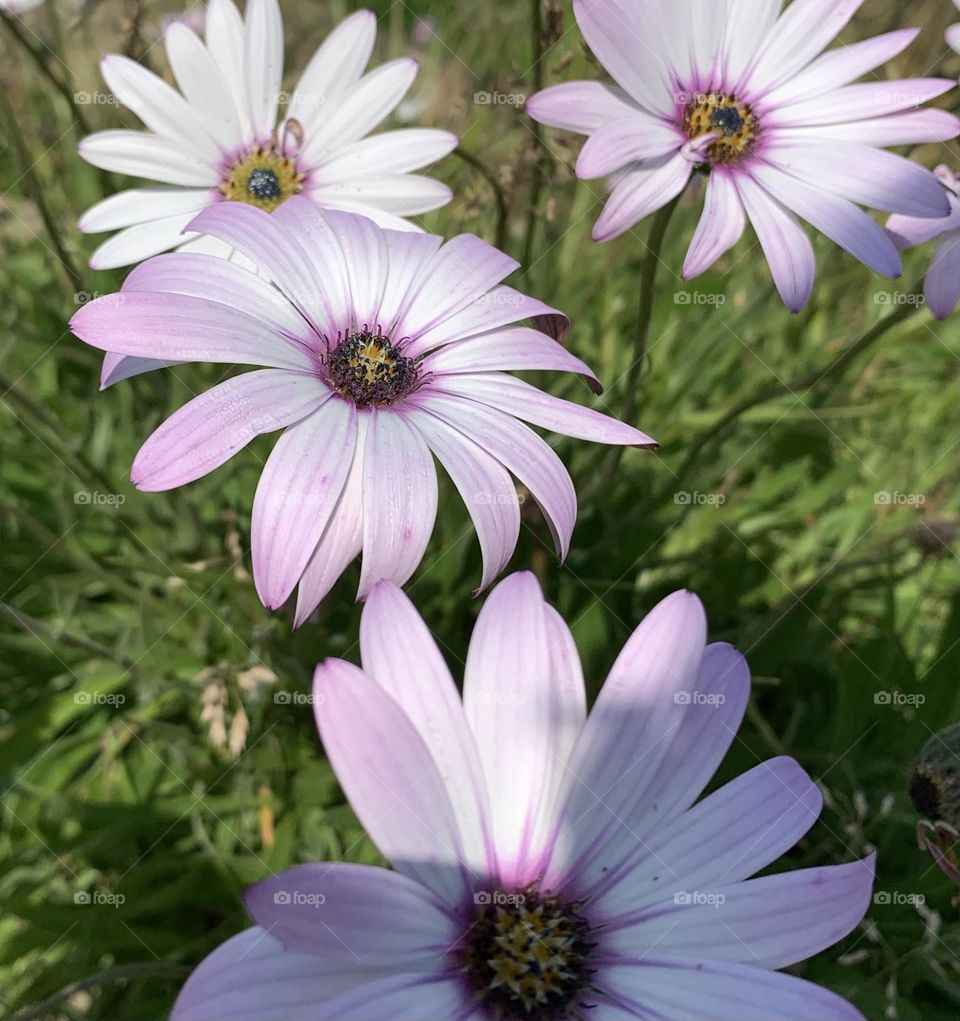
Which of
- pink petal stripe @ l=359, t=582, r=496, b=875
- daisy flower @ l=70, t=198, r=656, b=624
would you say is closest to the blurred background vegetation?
daisy flower @ l=70, t=198, r=656, b=624

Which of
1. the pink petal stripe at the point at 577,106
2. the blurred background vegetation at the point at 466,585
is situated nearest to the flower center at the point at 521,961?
the blurred background vegetation at the point at 466,585

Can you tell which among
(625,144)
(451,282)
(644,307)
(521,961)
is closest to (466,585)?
(644,307)

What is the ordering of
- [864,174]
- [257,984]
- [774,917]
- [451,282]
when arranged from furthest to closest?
[864,174], [451,282], [774,917], [257,984]

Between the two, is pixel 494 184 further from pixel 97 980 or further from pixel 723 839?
pixel 97 980

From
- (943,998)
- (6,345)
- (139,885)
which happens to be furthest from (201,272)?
(943,998)

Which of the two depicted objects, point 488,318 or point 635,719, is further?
point 488,318

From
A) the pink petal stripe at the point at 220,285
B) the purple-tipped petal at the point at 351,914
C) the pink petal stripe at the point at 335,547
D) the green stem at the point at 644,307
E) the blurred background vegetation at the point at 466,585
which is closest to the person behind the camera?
the purple-tipped petal at the point at 351,914

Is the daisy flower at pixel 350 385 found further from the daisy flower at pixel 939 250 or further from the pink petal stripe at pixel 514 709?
the daisy flower at pixel 939 250
